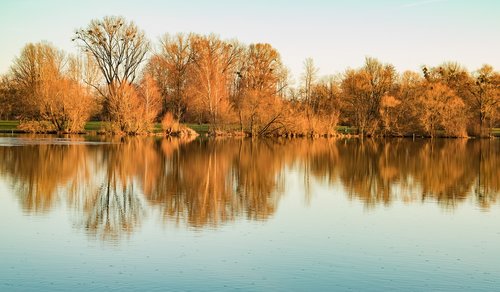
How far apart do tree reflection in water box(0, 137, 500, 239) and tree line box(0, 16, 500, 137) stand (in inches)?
1004

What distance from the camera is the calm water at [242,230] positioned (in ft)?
28.8

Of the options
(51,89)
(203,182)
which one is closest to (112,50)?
(51,89)

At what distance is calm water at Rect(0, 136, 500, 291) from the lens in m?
8.77

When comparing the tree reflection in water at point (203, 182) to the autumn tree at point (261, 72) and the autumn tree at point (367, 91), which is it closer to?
the autumn tree at point (261, 72)

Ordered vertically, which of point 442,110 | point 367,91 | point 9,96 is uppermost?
point 367,91

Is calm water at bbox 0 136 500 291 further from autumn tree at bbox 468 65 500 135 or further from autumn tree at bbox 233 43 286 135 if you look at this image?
autumn tree at bbox 468 65 500 135

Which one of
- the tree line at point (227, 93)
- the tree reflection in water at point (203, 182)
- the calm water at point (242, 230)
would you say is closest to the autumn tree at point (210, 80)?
the tree line at point (227, 93)

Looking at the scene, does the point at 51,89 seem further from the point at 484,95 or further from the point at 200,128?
the point at 484,95

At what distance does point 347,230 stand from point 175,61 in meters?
55.6

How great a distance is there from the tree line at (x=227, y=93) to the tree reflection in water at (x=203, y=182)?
25505mm

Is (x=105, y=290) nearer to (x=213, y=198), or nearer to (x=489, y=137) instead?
(x=213, y=198)

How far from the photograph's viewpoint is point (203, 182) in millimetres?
20000

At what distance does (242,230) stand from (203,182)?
8065mm

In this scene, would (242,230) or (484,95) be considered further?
(484,95)
